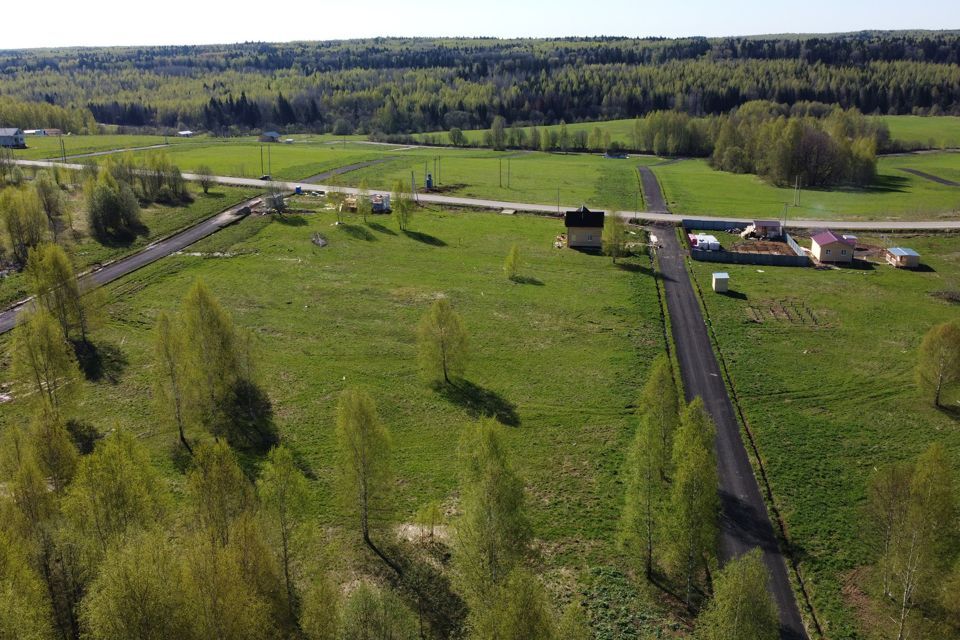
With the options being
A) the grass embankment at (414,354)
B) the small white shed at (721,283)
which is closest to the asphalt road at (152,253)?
the grass embankment at (414,354)

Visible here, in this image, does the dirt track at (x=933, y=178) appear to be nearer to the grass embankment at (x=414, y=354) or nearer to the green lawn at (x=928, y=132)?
the green lawn at (x=928, y=132)

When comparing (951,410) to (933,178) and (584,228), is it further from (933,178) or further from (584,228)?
(933,178)

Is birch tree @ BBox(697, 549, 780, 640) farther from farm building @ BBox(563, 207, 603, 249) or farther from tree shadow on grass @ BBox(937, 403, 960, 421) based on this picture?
farm building @ BBox(563, 207, 603, 249)

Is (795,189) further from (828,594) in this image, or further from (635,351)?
(828,594)

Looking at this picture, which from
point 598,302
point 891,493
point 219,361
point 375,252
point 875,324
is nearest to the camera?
point 891,493

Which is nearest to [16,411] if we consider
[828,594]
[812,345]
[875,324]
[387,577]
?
[387,577]

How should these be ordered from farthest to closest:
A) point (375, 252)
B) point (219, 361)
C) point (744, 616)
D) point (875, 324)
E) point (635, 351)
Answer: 1. point (375, 252)
2. point (875, 324)
3. point (635, 351)
4. point (219, 361)
5. point (744, 616)

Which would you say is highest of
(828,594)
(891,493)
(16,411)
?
(891,493)
